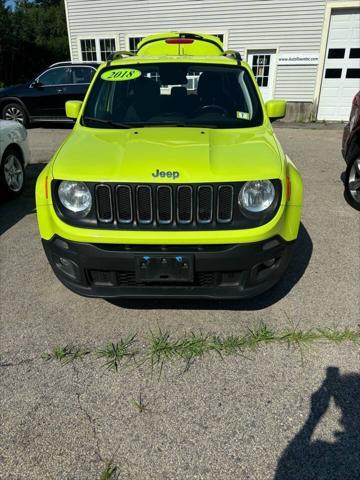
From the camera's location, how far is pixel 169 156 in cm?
267

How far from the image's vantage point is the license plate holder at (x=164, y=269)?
2.56 meters

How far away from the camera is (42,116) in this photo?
11289 millimetres

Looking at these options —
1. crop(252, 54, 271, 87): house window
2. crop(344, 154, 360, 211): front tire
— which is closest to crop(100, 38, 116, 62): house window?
crop(252, 54, 271, 87): house window

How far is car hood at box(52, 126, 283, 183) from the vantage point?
8.32ft

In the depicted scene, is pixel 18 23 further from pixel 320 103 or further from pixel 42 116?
pixel 320 103

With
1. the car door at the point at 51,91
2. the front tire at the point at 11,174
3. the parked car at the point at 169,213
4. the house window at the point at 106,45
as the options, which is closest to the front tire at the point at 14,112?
the car door at the point at 51,91

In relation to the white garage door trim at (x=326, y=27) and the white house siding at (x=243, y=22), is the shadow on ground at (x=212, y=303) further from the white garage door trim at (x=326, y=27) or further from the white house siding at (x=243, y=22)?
the white house siding at (x=243, y=22)

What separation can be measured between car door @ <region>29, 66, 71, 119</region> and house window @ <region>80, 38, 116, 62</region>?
5112 mm

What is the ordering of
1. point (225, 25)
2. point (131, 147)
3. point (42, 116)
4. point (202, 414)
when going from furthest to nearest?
point (225, 25) < point (42, 116) < point (131, 147) < point (202, 414)

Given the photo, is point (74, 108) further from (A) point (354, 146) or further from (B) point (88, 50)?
(B) point (88, 50)

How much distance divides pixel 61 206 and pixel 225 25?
532 inches

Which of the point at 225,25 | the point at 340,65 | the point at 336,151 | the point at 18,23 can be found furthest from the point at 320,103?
the point at 18,23

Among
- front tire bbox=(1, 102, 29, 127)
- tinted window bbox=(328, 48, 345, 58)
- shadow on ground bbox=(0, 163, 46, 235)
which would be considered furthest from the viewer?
tinted window bbox=(328, 48, 345, 58)

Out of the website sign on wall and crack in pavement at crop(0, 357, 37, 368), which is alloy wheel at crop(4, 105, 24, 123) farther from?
crack in pavement at crop(0, 357, 37, 368)
